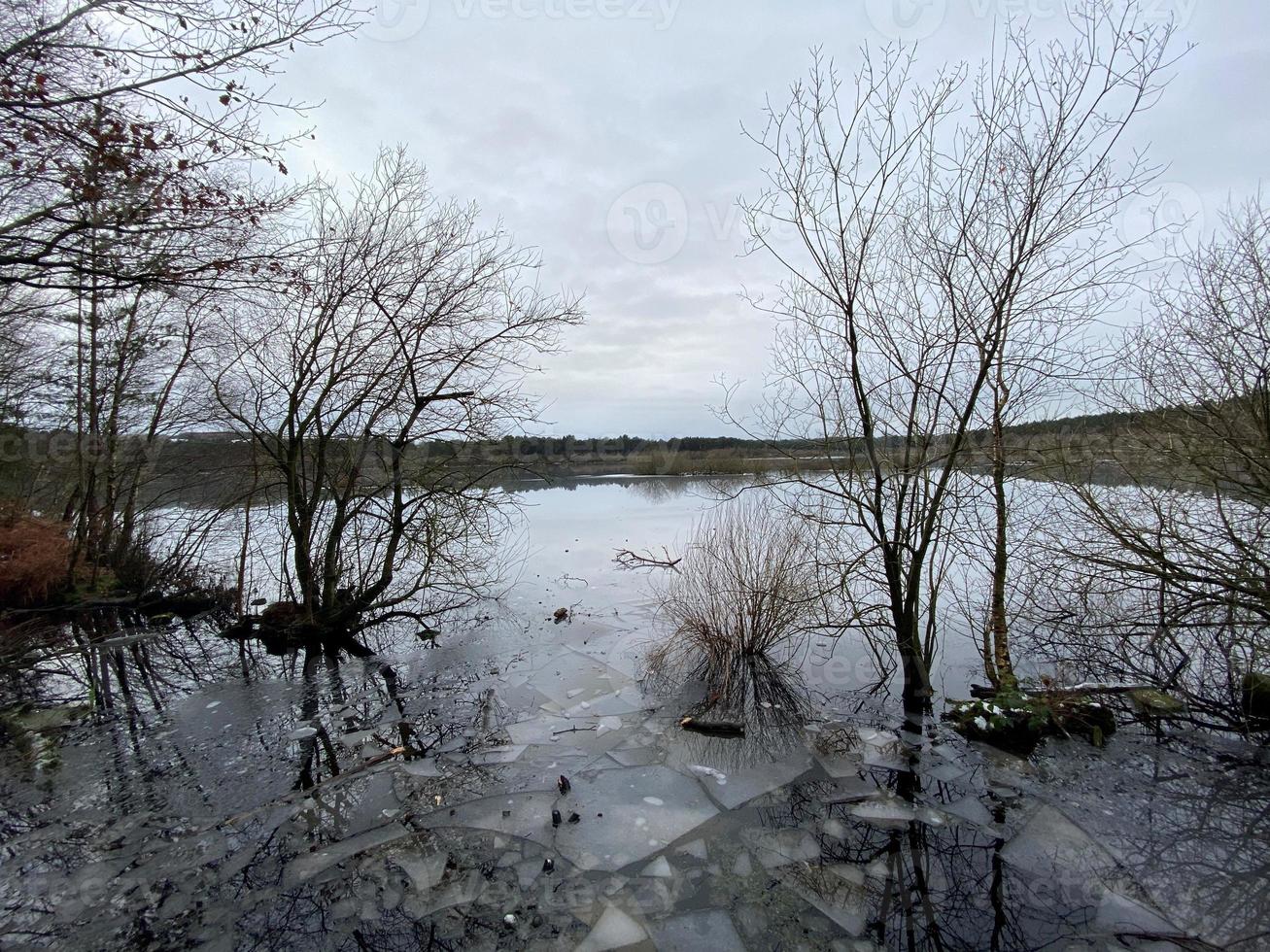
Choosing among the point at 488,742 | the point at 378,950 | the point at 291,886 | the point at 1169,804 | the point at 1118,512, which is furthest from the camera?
the point at 1118,512

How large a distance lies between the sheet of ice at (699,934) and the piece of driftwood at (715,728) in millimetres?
2041

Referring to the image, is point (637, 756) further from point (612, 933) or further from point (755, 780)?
point (612, 933)

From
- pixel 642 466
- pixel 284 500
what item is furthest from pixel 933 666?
pixel 642 466

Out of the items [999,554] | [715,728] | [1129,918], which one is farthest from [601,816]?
[999,554]

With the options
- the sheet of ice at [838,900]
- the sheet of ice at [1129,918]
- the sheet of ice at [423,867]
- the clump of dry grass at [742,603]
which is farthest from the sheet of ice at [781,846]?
the clump of dry grass at [742,603]

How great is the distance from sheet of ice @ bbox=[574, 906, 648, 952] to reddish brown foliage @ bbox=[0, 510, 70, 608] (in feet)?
37.2

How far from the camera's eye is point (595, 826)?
3.45m

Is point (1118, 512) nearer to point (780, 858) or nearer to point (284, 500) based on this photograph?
point (780, 858)

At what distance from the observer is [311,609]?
7.55 metres

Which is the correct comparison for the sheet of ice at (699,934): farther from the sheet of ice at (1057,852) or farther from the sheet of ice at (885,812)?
the sheet of ice at (1057,852)

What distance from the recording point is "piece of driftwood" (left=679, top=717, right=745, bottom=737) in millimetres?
4754

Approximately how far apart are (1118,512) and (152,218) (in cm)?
796

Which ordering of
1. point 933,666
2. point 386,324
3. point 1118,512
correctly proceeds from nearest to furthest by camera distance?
point 1118,512 → point 933,666 → point 386,324

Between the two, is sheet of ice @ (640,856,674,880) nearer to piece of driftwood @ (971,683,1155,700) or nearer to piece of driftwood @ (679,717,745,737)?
piece of driftwood @ (679,717,745,737)
